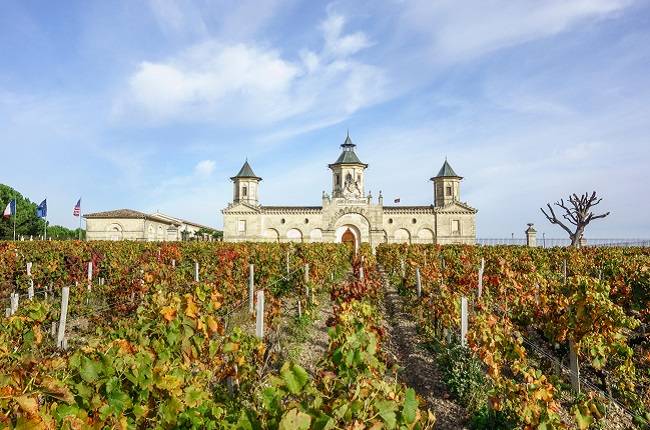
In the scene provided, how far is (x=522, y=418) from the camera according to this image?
16.3 feet

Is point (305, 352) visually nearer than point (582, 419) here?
No

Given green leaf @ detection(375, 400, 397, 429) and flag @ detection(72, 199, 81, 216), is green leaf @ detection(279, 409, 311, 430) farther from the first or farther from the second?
flag @ detection(72, 199, 81, 216)

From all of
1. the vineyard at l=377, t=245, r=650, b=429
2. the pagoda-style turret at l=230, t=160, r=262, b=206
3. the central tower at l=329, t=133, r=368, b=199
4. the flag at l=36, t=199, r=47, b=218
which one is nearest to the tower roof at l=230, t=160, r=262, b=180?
the pagoda-style turret at l=230, t=160, r=262, b=206

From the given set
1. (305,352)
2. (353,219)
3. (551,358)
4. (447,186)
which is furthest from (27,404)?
(447,186)

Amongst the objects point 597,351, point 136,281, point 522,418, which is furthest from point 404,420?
point 136,281

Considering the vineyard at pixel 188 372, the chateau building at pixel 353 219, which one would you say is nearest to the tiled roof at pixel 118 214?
the chateau building at pixel 353 219

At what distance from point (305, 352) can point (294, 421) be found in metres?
7.28

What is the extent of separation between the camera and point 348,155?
49094 millimetres

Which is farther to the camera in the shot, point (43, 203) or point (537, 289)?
point (43, 203)

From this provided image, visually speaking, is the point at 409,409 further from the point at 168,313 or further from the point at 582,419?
the point at 582,419

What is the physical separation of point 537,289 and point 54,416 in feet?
31.5

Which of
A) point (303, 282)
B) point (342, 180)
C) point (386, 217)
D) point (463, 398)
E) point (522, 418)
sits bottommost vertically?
point (463, 398)

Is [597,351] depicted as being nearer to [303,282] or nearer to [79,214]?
[303,282]

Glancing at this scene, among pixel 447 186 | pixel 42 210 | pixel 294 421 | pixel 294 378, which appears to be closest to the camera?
pixel 294 421
